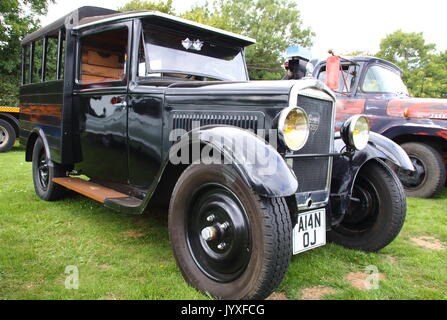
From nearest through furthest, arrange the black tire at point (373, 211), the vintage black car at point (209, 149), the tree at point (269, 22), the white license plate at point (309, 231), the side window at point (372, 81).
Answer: the vintage black car at point (209, 149) < the white license plate at point (309, 231) < the black tire at point (373, 211) < the side window at point (372, 81) < the tree at point (269, 22)

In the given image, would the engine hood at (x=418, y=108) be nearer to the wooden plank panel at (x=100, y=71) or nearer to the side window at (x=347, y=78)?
the side window at (x=347, y=78)

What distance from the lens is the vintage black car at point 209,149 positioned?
2047 mm

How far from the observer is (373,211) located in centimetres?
304

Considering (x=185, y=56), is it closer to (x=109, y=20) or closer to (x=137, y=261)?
(x=109, y=20)

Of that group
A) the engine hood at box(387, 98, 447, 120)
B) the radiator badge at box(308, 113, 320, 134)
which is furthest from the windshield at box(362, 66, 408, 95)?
the radiator badge at box(308, 113, 320, 134)

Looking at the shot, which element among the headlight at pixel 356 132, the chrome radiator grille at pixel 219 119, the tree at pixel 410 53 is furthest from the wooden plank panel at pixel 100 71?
the tree at pixel 410 53

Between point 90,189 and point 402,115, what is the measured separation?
478 cm

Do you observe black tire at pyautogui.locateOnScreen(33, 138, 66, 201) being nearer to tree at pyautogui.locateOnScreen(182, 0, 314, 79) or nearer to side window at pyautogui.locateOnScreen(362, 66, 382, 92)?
side window at pyautogui.locateOnScreen(362, 66, 382, 92)

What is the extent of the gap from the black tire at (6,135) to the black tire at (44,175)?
6.61 meters

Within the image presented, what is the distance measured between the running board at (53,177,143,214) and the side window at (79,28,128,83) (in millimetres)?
1126

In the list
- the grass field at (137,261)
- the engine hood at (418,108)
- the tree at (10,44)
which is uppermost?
the tree at (10,44)
